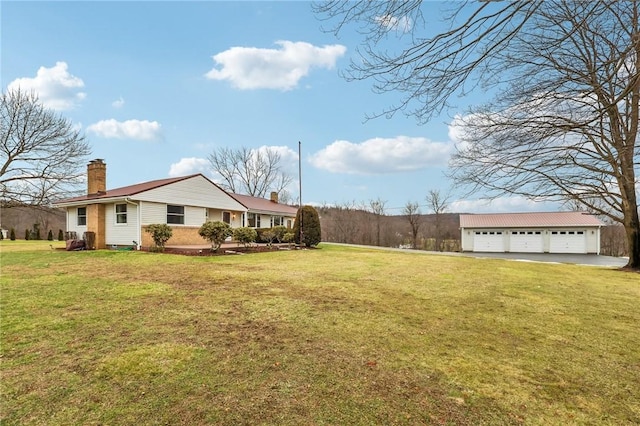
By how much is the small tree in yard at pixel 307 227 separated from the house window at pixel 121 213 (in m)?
9.88

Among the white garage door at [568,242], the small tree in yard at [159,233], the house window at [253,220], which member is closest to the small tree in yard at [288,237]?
the house window at [253,220]

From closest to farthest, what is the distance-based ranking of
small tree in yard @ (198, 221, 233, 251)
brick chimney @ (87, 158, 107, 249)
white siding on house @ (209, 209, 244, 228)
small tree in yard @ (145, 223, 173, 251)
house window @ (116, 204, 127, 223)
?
small tree in yard @ (198, 221, 233, 251)
small tree in yard @ (145, 223, 173, 251)
house window @ (116, 204, 127, 223)
brick chimney @ (87, 158, 107, 249)
white siding on house @ (209, 209, 244, 228)

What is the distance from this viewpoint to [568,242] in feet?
93.9

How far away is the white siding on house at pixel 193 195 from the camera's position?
17.2 m

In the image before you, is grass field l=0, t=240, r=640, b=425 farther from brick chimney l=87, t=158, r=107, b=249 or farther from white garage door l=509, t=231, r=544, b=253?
white garage door l=509, t=231, r=544, b=253

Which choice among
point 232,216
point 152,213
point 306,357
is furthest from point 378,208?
point 306,357

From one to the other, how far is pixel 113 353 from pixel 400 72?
446cm

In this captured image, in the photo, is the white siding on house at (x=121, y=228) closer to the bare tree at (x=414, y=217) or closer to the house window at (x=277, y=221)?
the house window at (x=277, y=221)

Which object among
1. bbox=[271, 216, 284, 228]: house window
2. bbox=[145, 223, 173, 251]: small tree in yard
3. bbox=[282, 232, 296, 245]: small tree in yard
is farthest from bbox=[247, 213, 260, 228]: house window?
bbox=[145, 223, 173, 251]: small tree in yard

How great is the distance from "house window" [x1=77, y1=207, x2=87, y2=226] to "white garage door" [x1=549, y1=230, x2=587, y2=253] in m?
34.8

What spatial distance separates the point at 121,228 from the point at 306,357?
16.5 metres

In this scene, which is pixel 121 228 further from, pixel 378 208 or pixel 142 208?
pixel 378 208

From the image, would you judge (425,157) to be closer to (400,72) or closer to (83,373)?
(400,72)

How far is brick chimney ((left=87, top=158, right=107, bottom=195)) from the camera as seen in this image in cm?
1848
